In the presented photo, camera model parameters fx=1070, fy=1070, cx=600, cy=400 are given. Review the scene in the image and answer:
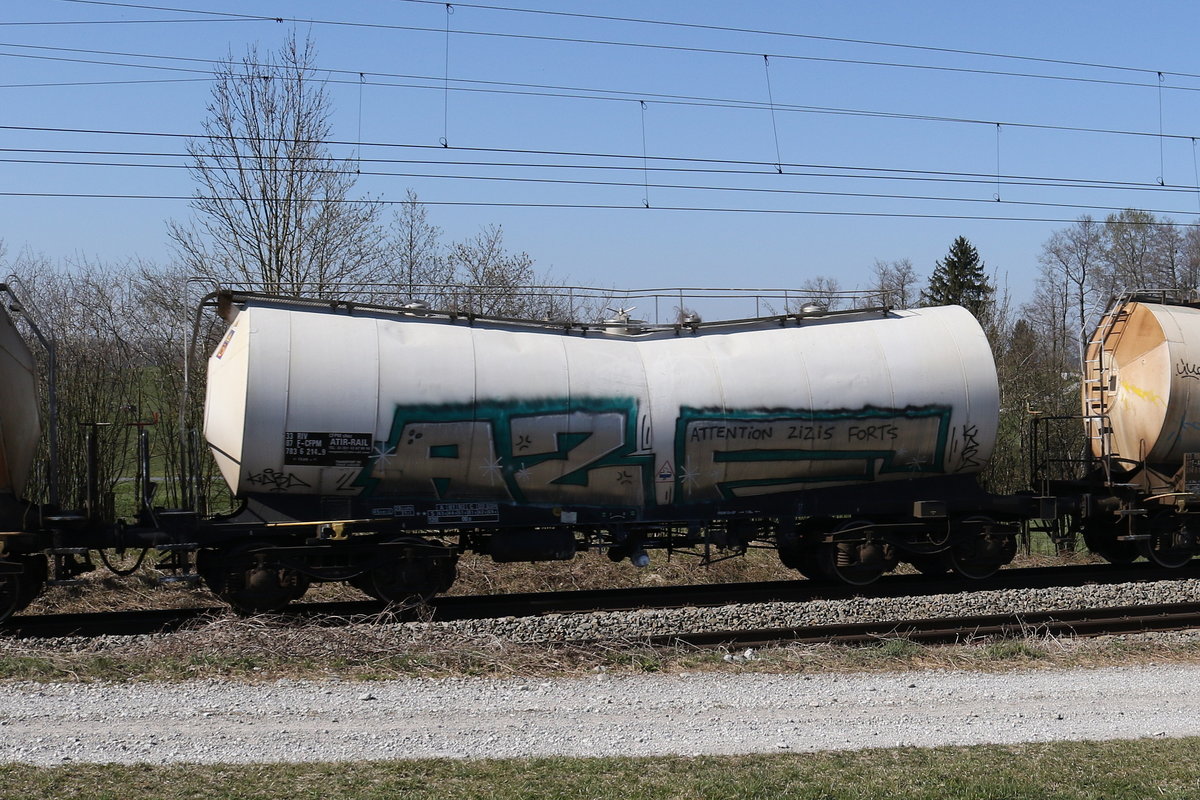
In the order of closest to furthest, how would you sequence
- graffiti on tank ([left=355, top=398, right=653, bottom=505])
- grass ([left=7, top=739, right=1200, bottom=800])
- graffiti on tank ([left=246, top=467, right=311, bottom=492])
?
grass ([left=7, top=739, right=1200, bottom=800]) < graffiti on tank ([left=246, top=467, right=311, bottom=492]) < graffiti on tank ([left=355, top=398, right=653, bottom=505])

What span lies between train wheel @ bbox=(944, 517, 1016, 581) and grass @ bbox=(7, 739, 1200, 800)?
7.88 meters

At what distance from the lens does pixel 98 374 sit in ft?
60.2

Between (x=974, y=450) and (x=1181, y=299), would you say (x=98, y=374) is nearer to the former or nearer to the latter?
(x=974, y=450)

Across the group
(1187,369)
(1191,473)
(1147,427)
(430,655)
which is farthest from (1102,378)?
(430,655)

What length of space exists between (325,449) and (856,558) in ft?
24.3

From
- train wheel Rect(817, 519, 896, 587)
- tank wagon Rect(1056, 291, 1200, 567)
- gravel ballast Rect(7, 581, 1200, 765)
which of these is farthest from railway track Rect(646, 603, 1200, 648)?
tank wagon Rect(1056, 291, 1200, 567)

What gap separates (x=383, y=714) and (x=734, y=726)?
285 centimetres

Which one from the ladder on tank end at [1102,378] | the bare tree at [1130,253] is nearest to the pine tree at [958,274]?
the bare tree at [1130,253]

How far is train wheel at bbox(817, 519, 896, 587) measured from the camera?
14.9m

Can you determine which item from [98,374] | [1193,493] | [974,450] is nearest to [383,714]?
[974,450]

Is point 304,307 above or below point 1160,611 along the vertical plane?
above

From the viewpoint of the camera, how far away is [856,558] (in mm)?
14922

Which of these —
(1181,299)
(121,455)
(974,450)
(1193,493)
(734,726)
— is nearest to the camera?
(734,726)

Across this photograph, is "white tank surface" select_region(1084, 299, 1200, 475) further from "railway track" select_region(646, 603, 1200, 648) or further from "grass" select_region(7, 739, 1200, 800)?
"grass" select_region(7, 739, 1200, 800)
